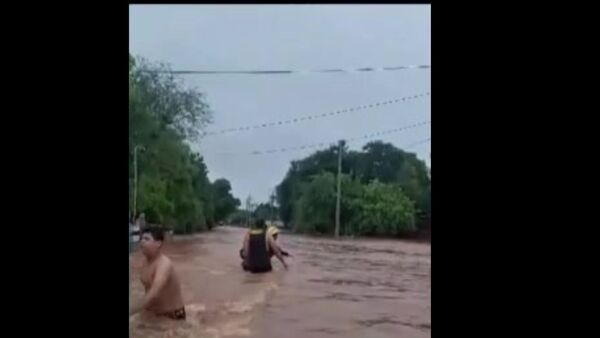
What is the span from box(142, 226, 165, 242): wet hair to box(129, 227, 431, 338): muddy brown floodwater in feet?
0.20

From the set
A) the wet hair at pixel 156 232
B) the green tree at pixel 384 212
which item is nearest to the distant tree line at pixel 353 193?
the green tree at pixel 384 212

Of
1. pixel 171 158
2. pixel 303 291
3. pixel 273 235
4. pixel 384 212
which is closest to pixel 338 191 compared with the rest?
pixel 384 212

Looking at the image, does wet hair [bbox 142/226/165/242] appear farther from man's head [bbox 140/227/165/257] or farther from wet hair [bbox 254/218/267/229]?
wet hair [bbox 254/218/267/229]

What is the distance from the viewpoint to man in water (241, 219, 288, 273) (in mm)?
3312

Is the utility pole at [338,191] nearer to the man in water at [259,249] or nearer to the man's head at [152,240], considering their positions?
the man in water at [259,249]

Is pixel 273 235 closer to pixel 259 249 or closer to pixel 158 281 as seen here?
pixel 259 249

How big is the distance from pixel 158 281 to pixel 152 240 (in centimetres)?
18

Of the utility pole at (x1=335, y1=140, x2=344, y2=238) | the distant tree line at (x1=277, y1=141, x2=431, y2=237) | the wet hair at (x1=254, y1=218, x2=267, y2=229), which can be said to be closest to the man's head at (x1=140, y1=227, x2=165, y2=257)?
the wet hair at (x1=254, y1=218, x2=267, y2=229)

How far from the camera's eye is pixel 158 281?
302cm

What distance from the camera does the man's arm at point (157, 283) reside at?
295cm
